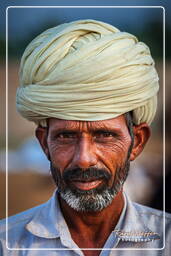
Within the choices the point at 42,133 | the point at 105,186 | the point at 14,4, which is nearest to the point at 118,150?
the point at 105,186

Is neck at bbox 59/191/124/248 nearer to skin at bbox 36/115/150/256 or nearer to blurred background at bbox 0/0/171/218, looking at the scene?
skin at bbox 36/115/150/256

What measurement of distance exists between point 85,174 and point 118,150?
0.81 feet

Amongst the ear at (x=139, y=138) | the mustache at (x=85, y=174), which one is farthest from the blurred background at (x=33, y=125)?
the mustache at (x=85, y=174)

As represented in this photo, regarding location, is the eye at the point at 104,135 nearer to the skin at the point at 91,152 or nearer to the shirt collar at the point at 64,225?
the skin at the point at 91,152

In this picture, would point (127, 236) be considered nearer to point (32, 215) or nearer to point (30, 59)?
point (32, 215)

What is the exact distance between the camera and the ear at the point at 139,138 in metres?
3.40

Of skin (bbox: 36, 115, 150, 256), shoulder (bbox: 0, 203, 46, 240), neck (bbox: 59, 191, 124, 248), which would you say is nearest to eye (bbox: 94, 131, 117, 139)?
skin (bbox: 36, 115, 150, 256)

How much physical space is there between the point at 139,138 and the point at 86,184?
1.38 ft

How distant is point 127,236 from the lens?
11.2 feet

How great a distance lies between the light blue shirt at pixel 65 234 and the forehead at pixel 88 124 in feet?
1.47

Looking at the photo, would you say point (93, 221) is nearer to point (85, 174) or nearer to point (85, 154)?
point (85, 174)

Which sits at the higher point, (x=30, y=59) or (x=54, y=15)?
(x=54, y=15)

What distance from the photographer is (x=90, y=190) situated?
3.38 metres

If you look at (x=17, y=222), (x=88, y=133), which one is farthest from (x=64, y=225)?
(x=88, y=133)
